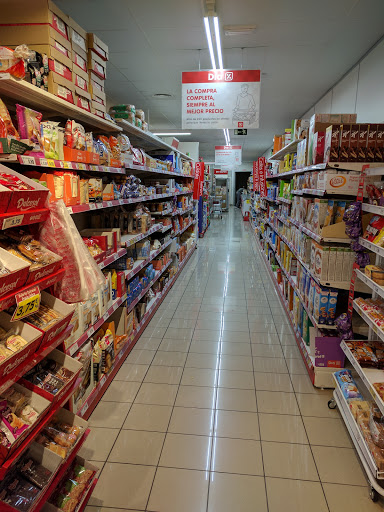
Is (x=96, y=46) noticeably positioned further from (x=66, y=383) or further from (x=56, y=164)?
(x=66, y=383)

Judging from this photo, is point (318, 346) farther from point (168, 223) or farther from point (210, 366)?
point (168, 223)

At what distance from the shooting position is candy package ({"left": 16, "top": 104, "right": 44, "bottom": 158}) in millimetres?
1928

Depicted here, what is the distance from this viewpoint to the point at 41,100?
7.27ft

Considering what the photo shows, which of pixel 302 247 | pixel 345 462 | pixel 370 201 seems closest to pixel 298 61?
pixel 302 247

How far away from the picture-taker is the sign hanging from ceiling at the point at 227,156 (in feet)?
42.5

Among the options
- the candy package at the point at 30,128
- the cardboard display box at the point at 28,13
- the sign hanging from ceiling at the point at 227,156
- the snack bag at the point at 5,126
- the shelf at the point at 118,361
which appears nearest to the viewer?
the snack bag at the point at 5,126

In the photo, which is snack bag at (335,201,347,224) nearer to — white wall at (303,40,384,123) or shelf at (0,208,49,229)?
white wall at (303,40,384,123)

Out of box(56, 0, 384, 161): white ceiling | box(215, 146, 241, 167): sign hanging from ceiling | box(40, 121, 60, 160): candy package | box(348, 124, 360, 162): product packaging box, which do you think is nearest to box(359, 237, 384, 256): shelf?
box(348, 124, 360, 162): product packaging box

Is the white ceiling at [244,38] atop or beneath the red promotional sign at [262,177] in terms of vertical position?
atop

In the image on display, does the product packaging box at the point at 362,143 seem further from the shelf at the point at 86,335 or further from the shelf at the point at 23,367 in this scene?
the shelf at the point at 23,367

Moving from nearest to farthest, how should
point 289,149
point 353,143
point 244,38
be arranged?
point 353,143 < point 244,38 < point 289,149

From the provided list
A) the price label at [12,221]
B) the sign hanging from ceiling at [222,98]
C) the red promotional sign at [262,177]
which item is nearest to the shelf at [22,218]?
the price label at [12,221]

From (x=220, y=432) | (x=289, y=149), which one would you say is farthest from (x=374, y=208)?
(x=289, y=149)

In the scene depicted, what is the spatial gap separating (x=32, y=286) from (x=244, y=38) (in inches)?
171
